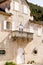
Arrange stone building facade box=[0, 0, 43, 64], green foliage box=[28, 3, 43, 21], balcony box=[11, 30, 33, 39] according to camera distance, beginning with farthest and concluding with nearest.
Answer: green foliage box=[28, 3, 43, 21], balcony box=[11, 30, 33, 39], stone building facade box=[0, 0, 43, 64]

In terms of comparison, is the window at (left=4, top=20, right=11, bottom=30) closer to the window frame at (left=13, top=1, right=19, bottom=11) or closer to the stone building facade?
the stone building facade

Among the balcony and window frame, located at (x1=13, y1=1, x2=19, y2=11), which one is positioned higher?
window frame, located at (x1=13, y1=1, x2=19, y2=11)

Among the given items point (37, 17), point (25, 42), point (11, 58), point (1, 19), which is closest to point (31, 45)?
point (25, 42)

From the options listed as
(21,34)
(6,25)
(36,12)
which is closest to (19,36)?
(21,34)

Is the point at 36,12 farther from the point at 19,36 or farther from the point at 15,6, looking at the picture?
the point at 19,36

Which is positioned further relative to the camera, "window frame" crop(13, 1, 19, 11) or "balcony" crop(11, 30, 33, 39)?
"window frame" crop(13, 1, 19, 11)

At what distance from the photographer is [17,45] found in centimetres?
3136

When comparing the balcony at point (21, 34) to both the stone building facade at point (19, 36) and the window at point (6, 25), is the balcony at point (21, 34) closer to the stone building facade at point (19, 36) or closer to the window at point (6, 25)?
the stone building facade at point (19, 36)

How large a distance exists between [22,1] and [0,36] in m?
6.97

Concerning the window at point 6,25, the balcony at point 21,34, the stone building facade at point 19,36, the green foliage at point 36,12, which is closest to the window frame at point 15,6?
the stone building facade at point 19,36

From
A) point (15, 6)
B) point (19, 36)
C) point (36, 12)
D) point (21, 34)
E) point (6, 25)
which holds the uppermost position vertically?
point (15, 6)

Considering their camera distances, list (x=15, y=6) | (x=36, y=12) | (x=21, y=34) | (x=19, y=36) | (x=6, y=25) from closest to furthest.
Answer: (x=6, y=25) < (x=19, y=36) < (x=21, y=34) < (x=15, y=6) < (x=36, y=12)

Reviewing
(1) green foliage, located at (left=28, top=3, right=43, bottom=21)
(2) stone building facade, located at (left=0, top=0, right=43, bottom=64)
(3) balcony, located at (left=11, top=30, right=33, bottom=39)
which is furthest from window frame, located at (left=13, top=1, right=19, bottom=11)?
(1) green foliage, located at (left=28, top=3, right=43, bottom=21)

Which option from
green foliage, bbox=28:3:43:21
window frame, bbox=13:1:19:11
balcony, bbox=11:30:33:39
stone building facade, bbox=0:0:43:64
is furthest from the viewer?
green foliage, bbox=28:3:43:21
